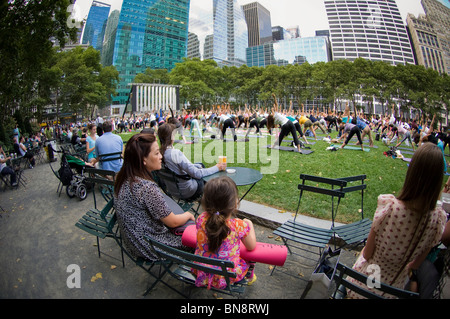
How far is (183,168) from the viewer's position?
4078 mm

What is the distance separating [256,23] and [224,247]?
218 metres

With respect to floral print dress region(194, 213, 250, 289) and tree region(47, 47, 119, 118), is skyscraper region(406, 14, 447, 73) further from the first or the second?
floral print dress region(194, 213, 250, 289)

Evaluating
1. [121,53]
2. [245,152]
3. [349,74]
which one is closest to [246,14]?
[121,53]

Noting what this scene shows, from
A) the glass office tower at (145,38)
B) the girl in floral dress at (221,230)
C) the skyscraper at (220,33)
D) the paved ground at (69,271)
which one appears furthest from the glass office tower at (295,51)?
the girl in floral dress at (221,230)

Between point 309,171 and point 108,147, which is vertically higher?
point 108,147

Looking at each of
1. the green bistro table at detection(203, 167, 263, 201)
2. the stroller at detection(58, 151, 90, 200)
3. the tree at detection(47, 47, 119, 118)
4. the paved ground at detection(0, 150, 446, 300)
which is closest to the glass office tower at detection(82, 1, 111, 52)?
the tree at detection(47, 47, 119, 118)

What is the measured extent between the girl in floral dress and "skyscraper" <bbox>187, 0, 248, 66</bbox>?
149 metres

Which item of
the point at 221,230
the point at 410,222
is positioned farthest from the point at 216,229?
the point at 410,222

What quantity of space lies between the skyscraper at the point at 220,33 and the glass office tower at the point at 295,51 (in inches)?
590

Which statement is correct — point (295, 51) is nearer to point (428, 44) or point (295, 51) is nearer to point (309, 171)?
point (428, 44)

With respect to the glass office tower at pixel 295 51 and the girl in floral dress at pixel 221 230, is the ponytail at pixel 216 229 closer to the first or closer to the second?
the girl in floral dress at pixel 221 230

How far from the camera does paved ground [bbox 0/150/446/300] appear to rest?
2.78m

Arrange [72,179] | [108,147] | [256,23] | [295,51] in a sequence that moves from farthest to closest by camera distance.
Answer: [256,23]
[295,51]
[72,179]
[108,147]
